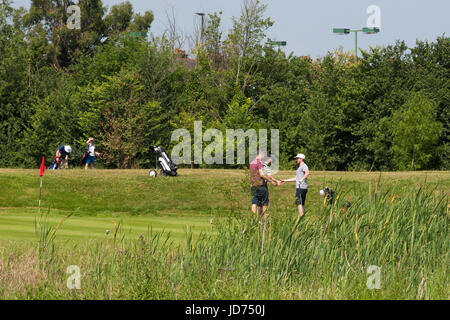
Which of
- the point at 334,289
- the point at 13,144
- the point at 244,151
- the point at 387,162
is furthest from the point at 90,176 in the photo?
the point at 334,289

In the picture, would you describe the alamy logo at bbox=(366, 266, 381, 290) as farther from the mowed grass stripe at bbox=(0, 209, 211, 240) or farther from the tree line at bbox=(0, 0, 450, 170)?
the tree line at bbox=(0, 0, 450, 170)

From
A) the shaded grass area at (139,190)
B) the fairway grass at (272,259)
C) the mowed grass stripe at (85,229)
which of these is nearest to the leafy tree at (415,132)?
the shaded grass area at (139,190)

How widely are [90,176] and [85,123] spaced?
37.3 feet

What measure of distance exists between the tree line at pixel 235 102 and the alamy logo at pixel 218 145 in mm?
616

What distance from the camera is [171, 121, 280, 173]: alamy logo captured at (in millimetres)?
41125

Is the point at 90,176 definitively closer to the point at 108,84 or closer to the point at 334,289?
the point at 108,84

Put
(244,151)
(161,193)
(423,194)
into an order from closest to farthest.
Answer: (423,194), (161,193), (244,151)

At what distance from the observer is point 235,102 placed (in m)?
46.1

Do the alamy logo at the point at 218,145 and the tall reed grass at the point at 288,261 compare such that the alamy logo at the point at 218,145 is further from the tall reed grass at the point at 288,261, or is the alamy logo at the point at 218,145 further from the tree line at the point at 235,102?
the tall reed grass at the point at 288,261

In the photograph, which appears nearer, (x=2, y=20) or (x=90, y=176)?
(x=90, y=176)

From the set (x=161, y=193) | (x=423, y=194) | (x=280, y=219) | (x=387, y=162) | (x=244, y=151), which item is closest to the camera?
(x=280, y=219)

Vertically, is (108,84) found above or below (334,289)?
above

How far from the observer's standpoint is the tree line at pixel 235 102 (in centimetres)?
4288

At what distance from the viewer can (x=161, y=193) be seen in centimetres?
3089
